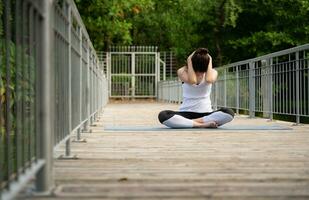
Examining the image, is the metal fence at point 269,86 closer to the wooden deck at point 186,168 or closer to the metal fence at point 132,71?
the wooden deck at point 186,168

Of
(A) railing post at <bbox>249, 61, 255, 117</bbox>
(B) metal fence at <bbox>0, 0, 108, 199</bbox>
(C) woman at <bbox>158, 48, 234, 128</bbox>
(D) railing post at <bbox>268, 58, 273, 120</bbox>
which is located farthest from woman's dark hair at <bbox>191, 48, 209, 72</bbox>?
(B) metal fence at <bbox>0, 0, 108, 199</bbox>

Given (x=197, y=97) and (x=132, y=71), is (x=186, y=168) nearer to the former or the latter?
(x=197, y=97)

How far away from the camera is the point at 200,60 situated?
28.8 ft

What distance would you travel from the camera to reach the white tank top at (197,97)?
8891mm

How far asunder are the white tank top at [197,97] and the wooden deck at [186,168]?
4.80ft

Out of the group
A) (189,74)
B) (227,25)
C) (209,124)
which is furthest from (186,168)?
(227,25)

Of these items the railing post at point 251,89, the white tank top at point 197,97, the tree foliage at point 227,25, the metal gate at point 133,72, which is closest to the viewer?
the white tank top at point 197,97

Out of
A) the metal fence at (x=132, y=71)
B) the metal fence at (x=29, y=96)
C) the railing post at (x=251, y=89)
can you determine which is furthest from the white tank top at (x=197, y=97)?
the metal fence at (x=132, y=71)

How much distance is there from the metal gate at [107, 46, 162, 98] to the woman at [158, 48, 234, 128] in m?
25.0

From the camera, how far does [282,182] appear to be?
3.81 m

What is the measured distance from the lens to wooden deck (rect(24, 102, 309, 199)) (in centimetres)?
343

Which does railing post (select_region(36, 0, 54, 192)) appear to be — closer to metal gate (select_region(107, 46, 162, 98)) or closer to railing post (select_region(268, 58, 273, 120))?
railing post (select_region(268, 58, 273, 120))

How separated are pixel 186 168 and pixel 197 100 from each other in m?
4.53

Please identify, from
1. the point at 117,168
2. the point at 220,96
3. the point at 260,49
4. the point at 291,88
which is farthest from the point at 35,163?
the point at 260,49
